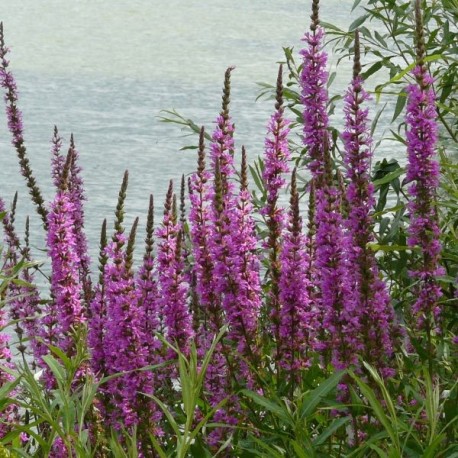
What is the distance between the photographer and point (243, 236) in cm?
267

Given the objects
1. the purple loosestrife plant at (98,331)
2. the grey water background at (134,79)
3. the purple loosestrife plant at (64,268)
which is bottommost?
the grey water background at (134,79)

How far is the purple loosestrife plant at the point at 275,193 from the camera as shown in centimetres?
273

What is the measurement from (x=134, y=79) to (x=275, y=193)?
32.5 ft

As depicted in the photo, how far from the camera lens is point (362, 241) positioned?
2.48 metres

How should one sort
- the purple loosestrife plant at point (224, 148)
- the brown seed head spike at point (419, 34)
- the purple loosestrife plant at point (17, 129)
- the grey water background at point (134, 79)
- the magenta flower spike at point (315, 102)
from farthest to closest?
the grey water background at point (134, 79)
the purple loosestrife plant at point (17, 129)
the magenta flower spike at point (315, 102)
the purple loosestrife plant at point (224, 148)
the brown seed head spike at point (419, 34)

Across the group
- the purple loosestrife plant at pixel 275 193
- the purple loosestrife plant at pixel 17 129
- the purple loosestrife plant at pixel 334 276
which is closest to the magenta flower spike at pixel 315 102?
the purple loosestrife plant at pixel 275 193

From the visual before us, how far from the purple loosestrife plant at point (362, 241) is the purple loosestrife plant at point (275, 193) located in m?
0.23

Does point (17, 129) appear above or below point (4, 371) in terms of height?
above

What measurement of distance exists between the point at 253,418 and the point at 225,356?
0.18m

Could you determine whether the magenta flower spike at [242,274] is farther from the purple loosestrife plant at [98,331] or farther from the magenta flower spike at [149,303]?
the purple loosestrife plant at [98,331]

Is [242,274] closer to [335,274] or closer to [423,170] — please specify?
[335,274]

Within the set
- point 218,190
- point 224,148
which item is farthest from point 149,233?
point 224,148

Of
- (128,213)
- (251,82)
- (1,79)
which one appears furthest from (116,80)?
(1,79)

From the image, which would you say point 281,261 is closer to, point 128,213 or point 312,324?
point 312,324
